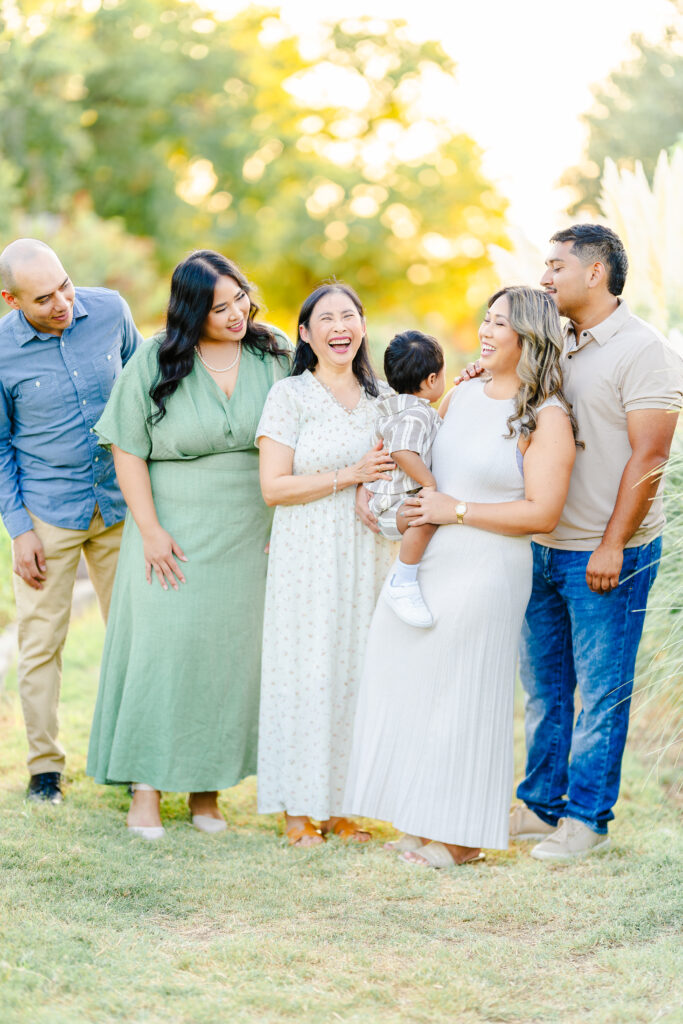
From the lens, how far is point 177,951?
2.93 meters

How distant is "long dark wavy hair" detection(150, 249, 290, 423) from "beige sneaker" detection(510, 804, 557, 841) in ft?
6.59

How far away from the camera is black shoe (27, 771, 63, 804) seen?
4227mm

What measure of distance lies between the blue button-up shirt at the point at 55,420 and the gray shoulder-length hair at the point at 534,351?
1.69 metres

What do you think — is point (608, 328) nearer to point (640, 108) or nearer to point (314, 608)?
point (314, 608)

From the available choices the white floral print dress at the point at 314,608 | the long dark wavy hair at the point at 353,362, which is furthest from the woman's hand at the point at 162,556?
the long dark wavy hair at the point at 353,362

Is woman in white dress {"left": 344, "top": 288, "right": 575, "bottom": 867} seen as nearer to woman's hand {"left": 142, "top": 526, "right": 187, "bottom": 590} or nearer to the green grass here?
the green grass

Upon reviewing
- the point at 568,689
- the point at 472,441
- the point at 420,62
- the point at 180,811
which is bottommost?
the point at 180,811

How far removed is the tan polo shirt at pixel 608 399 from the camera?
3.61 m

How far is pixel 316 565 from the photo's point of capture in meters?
3.92

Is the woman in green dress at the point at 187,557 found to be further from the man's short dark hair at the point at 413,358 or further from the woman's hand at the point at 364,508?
the man's short dark hair at the point at 413,358

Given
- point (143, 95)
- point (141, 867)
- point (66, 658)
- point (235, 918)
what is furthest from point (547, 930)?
point (143, 95)

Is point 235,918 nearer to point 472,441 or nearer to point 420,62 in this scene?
point 472,441

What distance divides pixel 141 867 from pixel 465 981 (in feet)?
4.13

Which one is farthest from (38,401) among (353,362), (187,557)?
(353,362)
